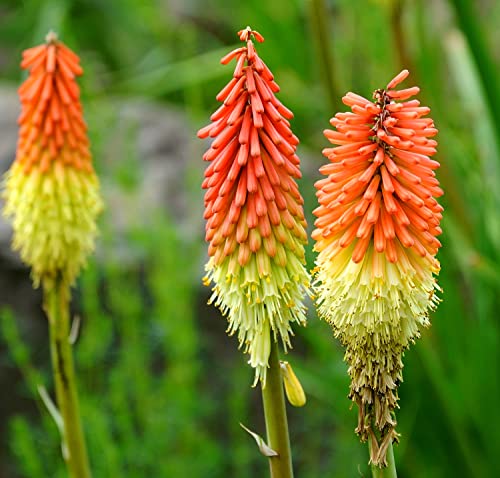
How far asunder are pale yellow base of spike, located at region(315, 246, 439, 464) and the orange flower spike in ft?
0.29

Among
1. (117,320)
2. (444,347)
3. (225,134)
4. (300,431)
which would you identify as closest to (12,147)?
(117,320)

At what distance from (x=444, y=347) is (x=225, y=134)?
2.34m

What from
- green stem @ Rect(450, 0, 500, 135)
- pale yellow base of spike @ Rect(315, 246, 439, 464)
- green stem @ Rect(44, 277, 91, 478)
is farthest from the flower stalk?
green stem @ Rect(450, 0, 500, 135)

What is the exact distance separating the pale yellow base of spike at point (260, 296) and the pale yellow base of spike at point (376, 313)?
6cm

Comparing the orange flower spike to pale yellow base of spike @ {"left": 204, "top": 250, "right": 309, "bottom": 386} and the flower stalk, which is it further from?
the flower stalk

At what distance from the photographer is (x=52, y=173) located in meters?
2.34

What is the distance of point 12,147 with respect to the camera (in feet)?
16.6

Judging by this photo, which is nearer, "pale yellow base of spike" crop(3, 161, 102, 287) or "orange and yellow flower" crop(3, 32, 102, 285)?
"orange and yellow flower" crop(3, 32, 102, 285)

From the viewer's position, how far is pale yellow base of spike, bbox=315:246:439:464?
1545 mm

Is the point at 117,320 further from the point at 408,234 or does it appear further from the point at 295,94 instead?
the point at 408,234

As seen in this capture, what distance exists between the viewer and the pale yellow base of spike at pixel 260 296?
163cm

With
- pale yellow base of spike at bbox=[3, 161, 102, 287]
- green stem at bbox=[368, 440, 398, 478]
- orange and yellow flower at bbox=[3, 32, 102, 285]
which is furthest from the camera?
pale yellow base of spike at bbox=[3, 161, 102, 287]

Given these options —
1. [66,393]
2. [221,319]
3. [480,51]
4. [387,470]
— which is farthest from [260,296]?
[221,319]

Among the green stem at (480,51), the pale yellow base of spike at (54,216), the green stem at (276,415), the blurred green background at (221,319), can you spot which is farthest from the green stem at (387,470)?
the green stem at (480,51)
